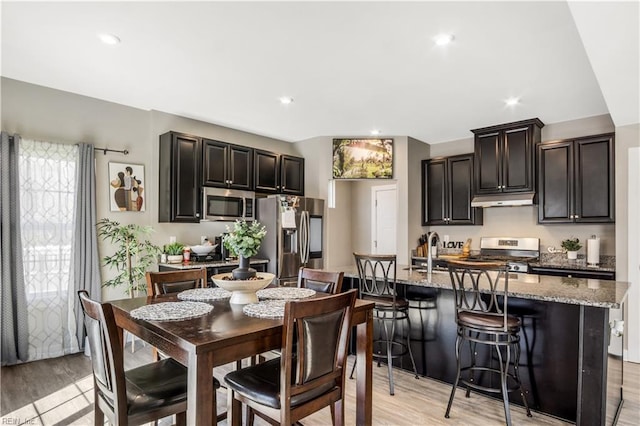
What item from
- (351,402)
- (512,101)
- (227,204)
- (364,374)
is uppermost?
(512,101)

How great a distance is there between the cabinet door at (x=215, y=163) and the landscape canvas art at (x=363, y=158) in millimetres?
1664

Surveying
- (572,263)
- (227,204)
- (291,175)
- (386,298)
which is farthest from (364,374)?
(291,175)

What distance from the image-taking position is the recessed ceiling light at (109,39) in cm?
263

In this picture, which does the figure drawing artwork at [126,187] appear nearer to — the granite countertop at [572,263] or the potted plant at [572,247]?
the granite countertop at [572,263]

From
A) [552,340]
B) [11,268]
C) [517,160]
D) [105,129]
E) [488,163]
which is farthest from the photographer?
[488,163]

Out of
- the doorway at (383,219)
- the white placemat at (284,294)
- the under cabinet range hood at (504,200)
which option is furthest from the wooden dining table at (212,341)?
the doorway at (383,219)

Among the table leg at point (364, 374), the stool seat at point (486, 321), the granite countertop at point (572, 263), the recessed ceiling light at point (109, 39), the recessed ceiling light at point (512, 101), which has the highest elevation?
the recessed ceiling light at point (109, 39)

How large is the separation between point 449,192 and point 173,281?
4.31 m

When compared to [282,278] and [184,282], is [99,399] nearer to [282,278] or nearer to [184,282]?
[184,282]

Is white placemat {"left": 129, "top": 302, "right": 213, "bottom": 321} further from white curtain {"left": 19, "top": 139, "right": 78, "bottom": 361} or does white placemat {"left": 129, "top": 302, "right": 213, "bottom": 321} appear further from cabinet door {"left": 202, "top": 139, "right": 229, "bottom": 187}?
cabinet door {"left": 202, "top": 139, "right": 229, "bottom": 187}

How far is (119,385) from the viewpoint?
61.1 inches

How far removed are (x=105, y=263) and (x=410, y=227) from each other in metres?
4.11

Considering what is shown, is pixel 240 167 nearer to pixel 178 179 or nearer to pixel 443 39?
pixel 178 179

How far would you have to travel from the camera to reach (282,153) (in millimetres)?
5871
